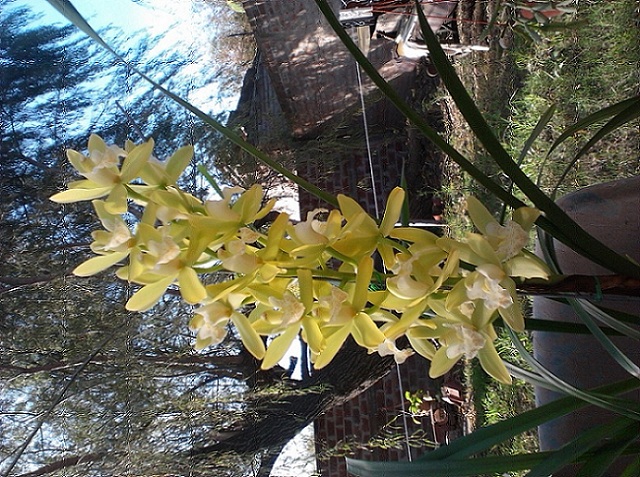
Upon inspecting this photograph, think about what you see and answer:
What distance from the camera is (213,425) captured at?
53.3 inches

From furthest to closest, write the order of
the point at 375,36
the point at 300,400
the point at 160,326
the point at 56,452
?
the point at 375,36 < the point at 300,400 < the point at 160,326 < the point at 56,452

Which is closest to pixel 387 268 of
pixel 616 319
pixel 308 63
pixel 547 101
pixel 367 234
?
pixel 367 234

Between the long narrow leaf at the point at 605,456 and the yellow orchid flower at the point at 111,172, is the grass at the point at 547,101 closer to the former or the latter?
the long narrow leaf at the point at 605,456

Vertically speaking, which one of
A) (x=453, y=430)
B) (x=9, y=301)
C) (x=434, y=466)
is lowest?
(x=453, y=430)

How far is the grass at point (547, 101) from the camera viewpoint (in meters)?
1.15

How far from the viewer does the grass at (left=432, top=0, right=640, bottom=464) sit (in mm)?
1150

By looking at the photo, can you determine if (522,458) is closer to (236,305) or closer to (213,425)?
(236,305)

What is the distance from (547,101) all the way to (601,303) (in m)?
1.07

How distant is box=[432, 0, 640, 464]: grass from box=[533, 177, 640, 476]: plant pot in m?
0.79

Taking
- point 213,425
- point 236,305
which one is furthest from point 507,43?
point 236,305

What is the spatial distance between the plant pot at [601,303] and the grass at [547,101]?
2.59 feet

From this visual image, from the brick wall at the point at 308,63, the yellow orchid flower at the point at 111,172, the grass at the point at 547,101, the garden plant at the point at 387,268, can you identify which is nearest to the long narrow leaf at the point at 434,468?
the garden plant at the point at 387,268

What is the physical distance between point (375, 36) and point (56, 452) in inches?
47.7

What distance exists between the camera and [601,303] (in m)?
0.38
